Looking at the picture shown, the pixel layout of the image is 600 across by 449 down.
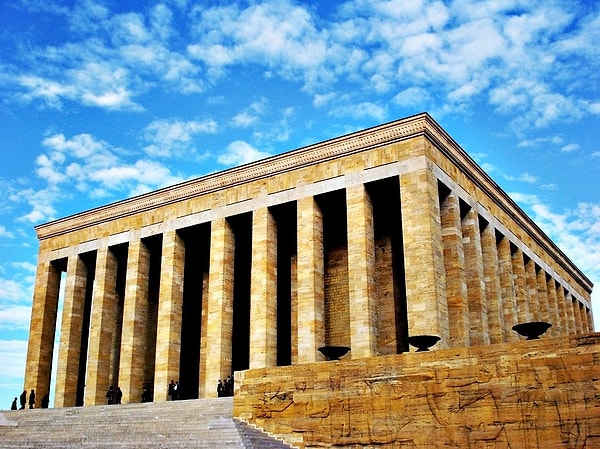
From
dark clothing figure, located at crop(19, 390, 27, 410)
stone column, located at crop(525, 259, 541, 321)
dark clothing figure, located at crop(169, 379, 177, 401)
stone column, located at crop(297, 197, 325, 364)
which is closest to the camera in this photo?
stone column, located at crop(297, 197, 325, 364)

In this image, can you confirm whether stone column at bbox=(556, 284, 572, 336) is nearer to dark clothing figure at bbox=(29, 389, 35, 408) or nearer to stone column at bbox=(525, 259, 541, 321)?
stone column at bbox=(525, 259, 541, 321)

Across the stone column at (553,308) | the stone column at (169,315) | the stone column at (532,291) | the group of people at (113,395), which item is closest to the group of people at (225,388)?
the stone column at (169,315)

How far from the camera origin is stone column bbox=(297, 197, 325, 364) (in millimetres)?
21609

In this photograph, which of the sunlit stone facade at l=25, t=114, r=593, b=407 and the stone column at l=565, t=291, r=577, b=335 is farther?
the stone column at l=565, t=291, r=577, b=335

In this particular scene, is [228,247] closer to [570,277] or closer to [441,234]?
[441,234]

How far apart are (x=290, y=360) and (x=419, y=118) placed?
10.6 metres

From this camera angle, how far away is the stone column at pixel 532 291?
28.6 m

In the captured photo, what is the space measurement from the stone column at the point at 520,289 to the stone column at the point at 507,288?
3.54 feet

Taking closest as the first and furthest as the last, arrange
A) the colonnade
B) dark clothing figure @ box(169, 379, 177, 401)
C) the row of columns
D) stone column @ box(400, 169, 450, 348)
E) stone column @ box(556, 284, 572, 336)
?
stone column @ box(400, 169, 450, 348), the colonnade, the row of columns, dark clothing figure @ box(169, 379, 177, 401), stone column @ box(556, 284, 572, 336)

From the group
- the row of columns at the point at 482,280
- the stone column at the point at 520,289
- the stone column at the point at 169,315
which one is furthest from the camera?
the stone column at the point at 520,289

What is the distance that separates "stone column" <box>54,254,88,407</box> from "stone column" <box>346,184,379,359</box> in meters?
13.5

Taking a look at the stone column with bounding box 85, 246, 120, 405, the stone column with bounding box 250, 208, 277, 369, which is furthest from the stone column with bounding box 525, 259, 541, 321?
the stone column with bounding box 85, 246, 120, 405

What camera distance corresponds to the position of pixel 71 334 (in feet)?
93.4

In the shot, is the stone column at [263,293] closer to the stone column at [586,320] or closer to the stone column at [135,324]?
the stone column at [135,324]
